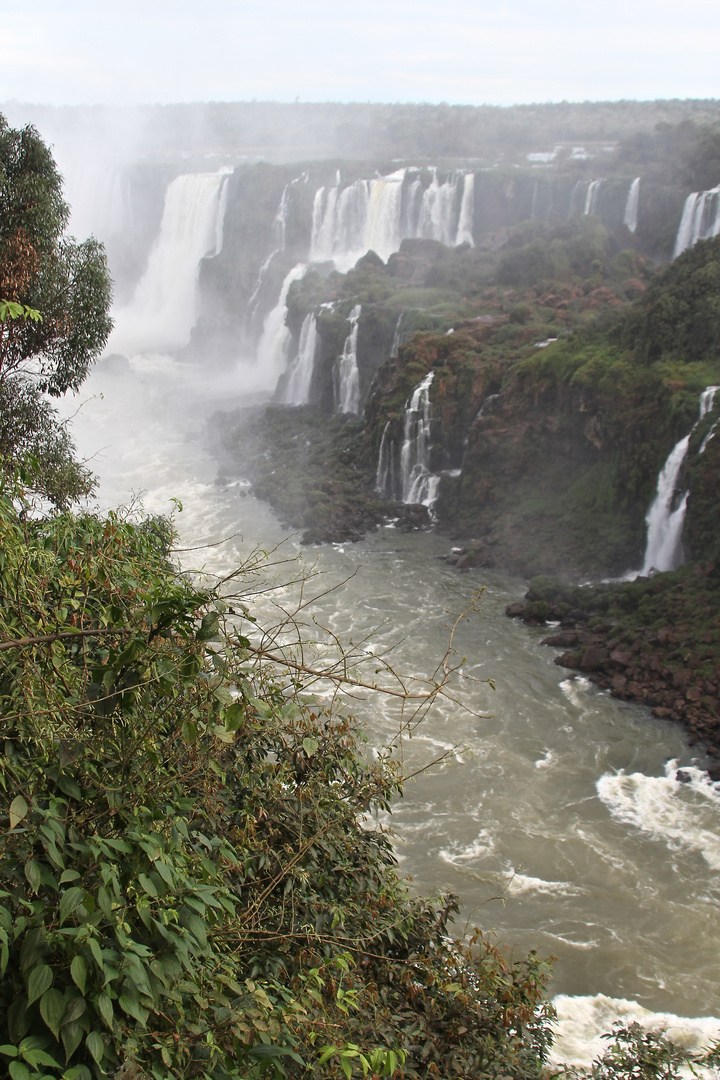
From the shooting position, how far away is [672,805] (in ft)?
39.7

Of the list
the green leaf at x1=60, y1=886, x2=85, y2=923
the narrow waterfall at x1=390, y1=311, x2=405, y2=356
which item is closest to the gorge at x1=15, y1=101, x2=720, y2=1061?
the narrow waterfall at x1=390, y1=311, x2=405, y2=356

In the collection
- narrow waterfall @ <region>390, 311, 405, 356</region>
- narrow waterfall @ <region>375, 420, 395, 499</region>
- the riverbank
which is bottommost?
the riverbank

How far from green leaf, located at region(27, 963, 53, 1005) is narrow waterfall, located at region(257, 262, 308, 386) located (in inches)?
1499

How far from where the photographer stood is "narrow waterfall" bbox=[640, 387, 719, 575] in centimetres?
1828

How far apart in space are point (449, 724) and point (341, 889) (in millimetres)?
9518

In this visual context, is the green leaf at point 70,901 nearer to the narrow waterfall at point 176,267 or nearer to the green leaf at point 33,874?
the green leaf at point 33,874

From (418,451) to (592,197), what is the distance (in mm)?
21540

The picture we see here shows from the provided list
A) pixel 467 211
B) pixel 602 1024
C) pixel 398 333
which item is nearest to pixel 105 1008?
pixel 602 1024

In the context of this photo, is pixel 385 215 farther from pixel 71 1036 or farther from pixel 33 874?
pixel 71 1036

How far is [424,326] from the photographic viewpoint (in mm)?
29375

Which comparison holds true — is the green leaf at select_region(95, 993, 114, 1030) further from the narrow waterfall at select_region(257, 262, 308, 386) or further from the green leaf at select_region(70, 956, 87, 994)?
the narrow waterfall at select_region(257, 262, 308, 386)

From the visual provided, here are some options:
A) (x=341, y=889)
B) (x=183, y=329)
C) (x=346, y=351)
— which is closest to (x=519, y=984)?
(x=341, y=889)

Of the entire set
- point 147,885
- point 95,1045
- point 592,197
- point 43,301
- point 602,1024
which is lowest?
point 602,1024

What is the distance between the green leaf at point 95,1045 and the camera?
2.32m
